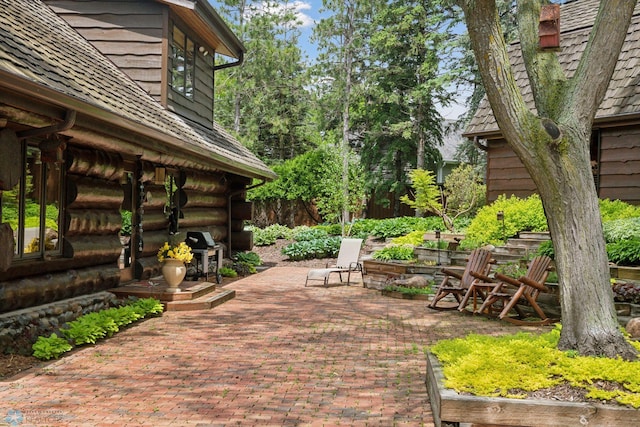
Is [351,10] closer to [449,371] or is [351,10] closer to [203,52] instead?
[203,52]

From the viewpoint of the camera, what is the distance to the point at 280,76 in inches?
1253

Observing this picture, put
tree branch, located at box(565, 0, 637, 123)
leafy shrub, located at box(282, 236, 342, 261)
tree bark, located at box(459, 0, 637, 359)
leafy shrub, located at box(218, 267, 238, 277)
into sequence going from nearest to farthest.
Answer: tree bark, located at box(459, 0, 637, 359), tree branch, located at box(565, 0, 637, 123), leafy shrub, located at box(218, 267, 238, 277), leafy shrub, located at box(282, 236, 342, 261)

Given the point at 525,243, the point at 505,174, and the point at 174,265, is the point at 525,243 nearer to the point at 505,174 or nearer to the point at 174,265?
the point at 505,174

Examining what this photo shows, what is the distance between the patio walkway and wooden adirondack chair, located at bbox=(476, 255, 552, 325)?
293mm

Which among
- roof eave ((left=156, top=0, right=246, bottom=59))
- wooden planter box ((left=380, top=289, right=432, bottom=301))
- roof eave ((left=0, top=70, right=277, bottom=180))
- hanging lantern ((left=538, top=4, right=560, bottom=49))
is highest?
roof eave ((left=156, top=0, right=246, bottom=59))

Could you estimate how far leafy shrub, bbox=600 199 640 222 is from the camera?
11.8 metres

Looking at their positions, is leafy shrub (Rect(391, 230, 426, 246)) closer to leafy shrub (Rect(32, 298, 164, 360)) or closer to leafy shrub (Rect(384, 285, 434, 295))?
leafy shrub (Rect(384, 285, 434, 295))

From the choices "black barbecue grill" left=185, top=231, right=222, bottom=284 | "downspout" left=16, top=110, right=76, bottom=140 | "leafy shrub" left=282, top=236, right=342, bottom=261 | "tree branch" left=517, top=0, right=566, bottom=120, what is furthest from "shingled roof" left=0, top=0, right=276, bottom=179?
"leafy shrub" left=282, top=236, right=342, bottom=261

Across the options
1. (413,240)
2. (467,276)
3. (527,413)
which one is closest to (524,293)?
(467,276)

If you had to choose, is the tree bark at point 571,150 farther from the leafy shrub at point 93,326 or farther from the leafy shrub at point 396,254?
the leafy shrub at point 396,254

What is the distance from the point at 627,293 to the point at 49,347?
24.1 ft

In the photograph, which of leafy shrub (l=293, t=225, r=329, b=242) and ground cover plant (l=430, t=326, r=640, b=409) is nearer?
ground cover plant (l=430, t=326, r=640, b=409)

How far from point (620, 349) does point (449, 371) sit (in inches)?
52.6

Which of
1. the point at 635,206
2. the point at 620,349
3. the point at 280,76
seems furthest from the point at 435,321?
the point at 280,76
